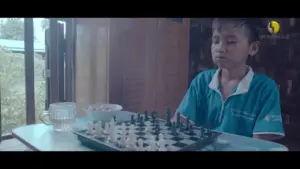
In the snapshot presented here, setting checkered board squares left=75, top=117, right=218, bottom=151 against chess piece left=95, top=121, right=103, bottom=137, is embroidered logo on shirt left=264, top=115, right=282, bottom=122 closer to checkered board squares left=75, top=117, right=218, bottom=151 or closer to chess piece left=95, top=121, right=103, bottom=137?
checkered board squares left=75, top=117, right=218, bottom=151

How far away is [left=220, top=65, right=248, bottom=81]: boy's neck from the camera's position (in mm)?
1037

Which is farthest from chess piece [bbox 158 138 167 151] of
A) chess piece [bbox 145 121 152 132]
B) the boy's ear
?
the boy's ear

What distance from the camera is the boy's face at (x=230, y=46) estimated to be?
102 centimetres

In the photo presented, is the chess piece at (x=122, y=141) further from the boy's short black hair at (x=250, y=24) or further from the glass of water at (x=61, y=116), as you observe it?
the boy's short black hair at (x=250, y=24)

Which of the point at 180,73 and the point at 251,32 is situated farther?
the point at 180,73

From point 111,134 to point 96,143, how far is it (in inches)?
2.1

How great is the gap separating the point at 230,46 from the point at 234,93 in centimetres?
19

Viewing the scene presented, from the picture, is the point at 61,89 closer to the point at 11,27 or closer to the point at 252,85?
the point at 11,27

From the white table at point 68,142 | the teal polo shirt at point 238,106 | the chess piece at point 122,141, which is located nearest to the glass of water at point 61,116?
the white table at point 68,142

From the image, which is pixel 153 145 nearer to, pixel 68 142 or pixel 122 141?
pixel 122 141

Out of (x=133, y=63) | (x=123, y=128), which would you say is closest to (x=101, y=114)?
(x=123, y=128)
